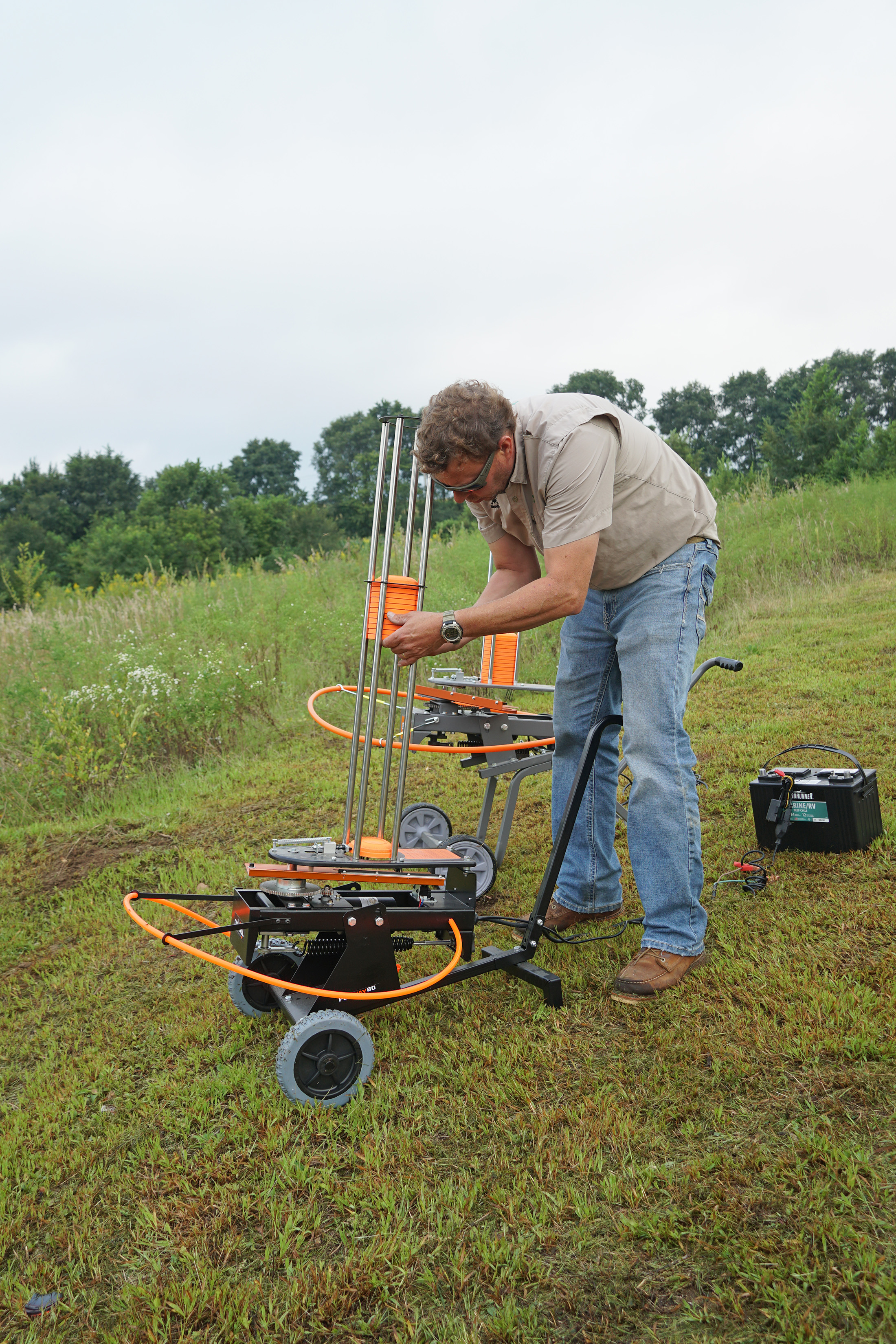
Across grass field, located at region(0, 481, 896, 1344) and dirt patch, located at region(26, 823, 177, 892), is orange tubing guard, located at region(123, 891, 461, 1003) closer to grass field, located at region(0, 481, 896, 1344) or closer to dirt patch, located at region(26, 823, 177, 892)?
grass field, located at region(0, 481, 896, 1344)

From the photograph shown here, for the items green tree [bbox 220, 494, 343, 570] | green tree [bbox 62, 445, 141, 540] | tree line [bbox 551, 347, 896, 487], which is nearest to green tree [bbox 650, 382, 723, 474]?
tree line [bbox 551, 347, 896, 487]

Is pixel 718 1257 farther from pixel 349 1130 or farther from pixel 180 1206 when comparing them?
pixel 180 1206

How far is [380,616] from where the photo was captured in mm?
2521

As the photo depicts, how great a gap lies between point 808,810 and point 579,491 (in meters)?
1.75

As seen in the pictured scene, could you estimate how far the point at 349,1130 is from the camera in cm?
214

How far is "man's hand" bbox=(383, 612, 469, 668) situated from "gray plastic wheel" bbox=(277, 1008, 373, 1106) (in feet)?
3.08

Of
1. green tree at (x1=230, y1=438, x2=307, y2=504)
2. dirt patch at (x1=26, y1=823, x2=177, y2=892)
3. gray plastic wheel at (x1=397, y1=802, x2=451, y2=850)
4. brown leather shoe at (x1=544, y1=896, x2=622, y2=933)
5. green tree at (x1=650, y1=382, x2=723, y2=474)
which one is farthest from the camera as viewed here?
green tree at (x1=230, y1=438, x2=307, y2=504)

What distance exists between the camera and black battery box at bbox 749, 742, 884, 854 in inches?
133

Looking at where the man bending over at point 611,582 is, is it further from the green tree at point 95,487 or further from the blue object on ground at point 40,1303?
the green tree at point 95,487

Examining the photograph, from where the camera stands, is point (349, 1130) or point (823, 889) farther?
point (823, 889)

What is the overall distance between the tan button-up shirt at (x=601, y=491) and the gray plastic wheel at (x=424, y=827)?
60.1 inches

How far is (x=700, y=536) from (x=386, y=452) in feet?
3.24

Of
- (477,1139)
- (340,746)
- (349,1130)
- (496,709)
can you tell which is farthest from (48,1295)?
(340,746)

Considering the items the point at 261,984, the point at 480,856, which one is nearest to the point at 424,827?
the point at 480,856
